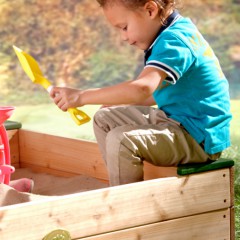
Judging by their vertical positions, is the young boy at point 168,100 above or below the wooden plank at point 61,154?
above

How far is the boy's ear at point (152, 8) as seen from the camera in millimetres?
1784

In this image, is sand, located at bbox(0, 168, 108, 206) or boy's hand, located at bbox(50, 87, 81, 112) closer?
boy's hand, located at bbox(50, 87, 81, 112)

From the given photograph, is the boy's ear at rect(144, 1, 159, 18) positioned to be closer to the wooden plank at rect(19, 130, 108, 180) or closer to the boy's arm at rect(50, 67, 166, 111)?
the boy's arm at rect(50, 67, 166, 111)

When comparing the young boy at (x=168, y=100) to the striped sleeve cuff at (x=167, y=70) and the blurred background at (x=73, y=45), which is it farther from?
the blurred background at (x=73, y=45)

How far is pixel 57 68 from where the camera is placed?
Answer: 229 inches

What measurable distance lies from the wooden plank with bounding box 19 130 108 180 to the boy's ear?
60 cm

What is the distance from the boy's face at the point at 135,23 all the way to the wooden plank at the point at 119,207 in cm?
40

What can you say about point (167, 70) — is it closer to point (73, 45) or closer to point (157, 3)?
point (157, 3)

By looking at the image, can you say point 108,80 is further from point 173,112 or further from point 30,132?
point 173,112

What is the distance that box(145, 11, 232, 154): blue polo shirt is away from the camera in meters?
1.76

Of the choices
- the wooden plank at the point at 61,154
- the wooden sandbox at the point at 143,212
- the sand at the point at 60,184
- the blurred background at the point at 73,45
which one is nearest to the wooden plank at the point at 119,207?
the wooden sandbox at the point at 143,212

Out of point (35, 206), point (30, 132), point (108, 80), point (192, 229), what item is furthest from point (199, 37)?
point (108, 80)

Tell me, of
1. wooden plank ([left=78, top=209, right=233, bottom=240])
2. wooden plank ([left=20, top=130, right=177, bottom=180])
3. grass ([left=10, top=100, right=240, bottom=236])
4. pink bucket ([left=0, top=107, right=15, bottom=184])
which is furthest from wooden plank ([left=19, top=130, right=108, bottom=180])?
grass ([left=10, top=100, right=240, bottom=236])

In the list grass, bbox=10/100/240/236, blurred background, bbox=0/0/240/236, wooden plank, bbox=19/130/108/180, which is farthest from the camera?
blurred background, bbox=0/0/240/236
